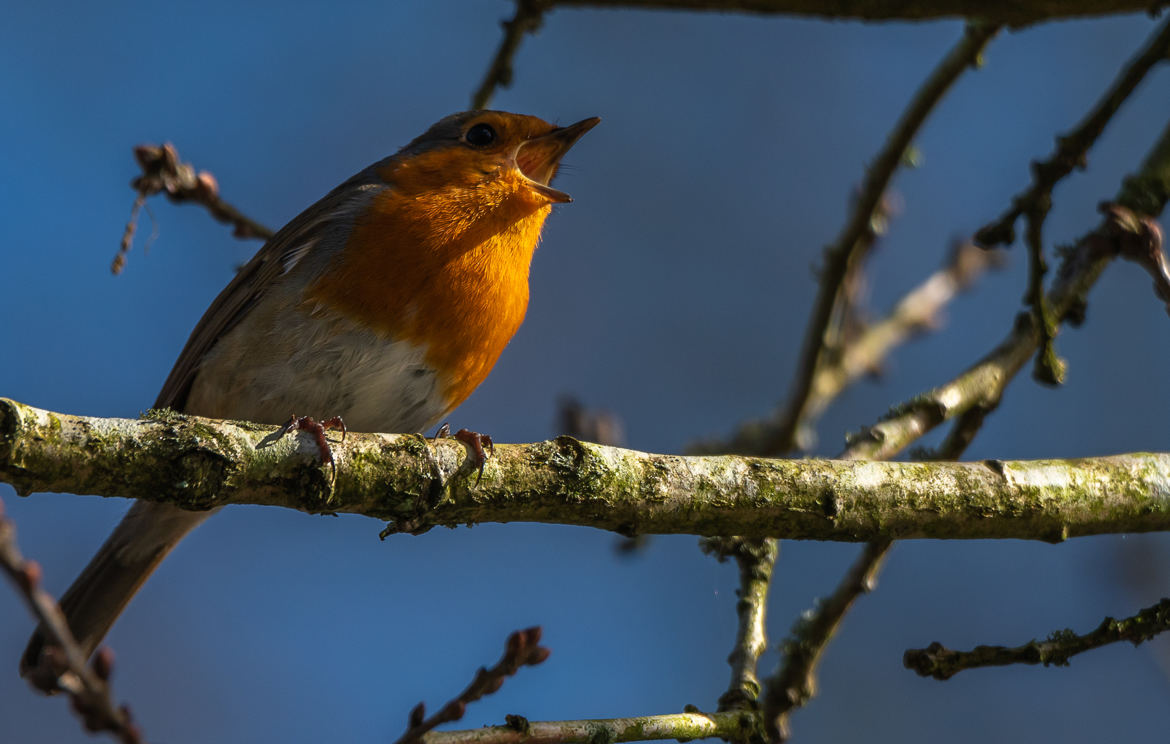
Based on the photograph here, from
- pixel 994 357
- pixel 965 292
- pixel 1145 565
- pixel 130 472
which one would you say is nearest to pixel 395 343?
pixel 130 472

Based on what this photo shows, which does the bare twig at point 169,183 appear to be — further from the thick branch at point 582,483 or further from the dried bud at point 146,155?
the thick branch at point 582,483

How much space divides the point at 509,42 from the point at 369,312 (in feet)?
3.62

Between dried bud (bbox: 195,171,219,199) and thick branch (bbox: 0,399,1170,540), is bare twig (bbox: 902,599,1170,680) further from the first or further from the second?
dried bud (bbox: 195,171,219,199)

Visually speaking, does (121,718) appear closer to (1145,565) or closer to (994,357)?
(994,357)

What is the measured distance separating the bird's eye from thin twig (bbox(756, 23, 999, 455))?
4.84 ft

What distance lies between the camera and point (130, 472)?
6.69 ft

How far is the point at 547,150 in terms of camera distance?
4.52 meters

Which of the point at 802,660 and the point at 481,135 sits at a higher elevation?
the point at 481,135

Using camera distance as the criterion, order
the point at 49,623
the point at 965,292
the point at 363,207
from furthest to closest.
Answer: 1. the point at 965,292
2. the point at 363,207
3. the point at 49,623

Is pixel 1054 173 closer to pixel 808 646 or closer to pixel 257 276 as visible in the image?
pixel 808 646

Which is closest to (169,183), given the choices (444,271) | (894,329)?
(444,271)

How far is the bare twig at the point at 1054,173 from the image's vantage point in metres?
3.21

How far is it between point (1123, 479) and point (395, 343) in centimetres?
227

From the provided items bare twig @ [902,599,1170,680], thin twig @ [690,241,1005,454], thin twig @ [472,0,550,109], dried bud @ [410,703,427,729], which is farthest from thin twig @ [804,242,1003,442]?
dried bud @ [410,703,427,729]
